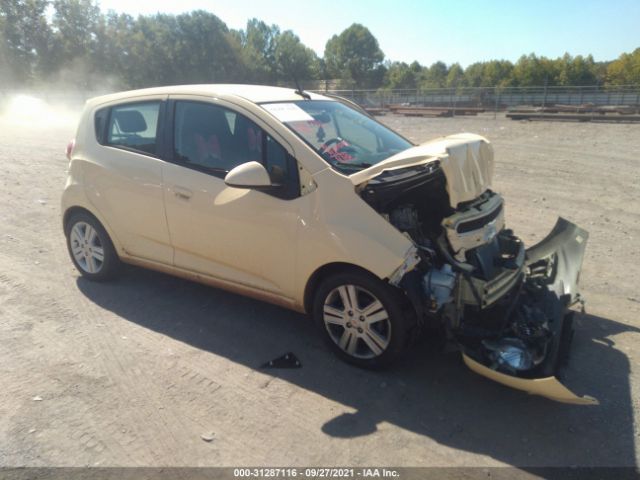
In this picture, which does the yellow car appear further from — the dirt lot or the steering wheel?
the dirt lot

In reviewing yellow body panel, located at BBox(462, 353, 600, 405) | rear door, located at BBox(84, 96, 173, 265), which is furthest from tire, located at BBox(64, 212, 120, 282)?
yellow body panel, located at BBox(462, 353, 600, 405)

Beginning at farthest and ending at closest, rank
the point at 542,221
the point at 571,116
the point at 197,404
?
the point at 571,116 < the point at 542,221 < the point at 197,404

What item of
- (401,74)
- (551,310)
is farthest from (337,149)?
(401,74)

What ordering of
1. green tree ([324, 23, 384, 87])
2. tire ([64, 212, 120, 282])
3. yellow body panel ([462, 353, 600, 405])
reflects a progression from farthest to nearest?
1. green tree ([324, 23, 384, 87])
2. tire ([64, 212, 120, 282])
3. yellow body panel ([462, 353, 600, 405])

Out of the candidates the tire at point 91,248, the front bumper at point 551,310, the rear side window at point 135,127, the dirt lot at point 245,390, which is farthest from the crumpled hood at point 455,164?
the tire at point 91,248

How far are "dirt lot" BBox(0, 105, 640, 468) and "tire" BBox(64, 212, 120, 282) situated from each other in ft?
0.48

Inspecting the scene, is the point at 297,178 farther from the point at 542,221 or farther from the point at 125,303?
the point at 542,221

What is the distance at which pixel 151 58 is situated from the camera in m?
62.7

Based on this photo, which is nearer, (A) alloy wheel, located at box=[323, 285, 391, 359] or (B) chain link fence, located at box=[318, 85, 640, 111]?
(A) alloy wheel, located at box=[323, 285, 391, 359]

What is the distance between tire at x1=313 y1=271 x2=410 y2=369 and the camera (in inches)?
130

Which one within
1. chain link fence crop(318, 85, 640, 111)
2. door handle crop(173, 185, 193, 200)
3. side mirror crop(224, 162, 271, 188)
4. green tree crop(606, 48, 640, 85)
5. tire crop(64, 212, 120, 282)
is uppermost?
green tree crop(606, 48, 640, 85)

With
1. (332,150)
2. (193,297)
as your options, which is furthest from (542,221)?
(193,297)

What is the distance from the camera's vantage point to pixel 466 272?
331cm

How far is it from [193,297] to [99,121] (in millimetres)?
1979
